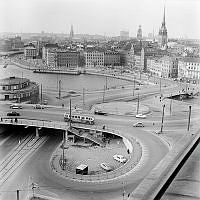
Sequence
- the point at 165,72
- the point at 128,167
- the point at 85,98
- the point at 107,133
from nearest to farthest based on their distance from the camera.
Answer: the point at 128,167 → the point at 107,133 → the point at 85,98 → the point at 165,72

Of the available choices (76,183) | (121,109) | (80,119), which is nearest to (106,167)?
(76,183)

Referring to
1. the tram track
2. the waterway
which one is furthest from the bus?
A: the waterway

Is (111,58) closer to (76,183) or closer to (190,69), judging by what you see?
(190,69)

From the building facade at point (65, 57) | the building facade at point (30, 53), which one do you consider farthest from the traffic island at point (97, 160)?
the building facade at point (30, 53)

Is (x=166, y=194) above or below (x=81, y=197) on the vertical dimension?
above

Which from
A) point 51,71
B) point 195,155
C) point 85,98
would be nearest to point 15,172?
point 195,155

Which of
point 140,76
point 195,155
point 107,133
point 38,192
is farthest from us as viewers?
point 140,76

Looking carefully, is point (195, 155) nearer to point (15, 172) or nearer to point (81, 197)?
point (81, 197)

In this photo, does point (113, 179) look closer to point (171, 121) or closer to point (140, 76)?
point (171, 121)

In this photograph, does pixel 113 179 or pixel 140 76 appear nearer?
pixel 113 179

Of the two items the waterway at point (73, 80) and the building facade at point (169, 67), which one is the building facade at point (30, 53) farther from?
the building facade at point (169, 67)
